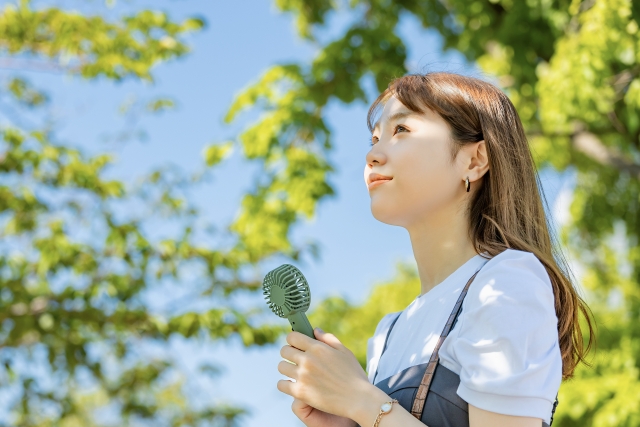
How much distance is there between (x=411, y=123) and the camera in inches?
54.4

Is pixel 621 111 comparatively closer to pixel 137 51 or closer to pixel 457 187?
pixel 137 51

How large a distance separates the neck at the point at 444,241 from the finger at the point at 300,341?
33 cm

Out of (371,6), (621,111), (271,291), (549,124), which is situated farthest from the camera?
(371,6)

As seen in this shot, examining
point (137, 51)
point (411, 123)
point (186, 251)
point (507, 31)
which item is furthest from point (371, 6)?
point (411, 123)

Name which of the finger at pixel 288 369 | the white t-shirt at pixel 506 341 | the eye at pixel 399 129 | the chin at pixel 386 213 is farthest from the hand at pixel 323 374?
the eye at pixel 399 129

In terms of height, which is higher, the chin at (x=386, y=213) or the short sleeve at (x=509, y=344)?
the chin at (x=386, y=213)

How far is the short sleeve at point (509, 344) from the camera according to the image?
1.04 m

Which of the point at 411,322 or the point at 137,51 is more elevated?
the point at 137,51

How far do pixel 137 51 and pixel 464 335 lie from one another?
545cm

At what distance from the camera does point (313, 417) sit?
1.30 metres

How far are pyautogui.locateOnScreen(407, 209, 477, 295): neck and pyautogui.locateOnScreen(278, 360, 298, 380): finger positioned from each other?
35 centimetres

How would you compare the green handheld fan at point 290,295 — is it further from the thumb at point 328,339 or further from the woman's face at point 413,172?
the woman's face at point 413,172

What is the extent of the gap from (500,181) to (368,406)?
0.54 metres

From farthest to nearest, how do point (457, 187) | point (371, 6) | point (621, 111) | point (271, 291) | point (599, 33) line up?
1. point (371, 6)
2. point (621, 111)
3. point (599, 33)
4. point (457, 187)
5. point (271, 291)
